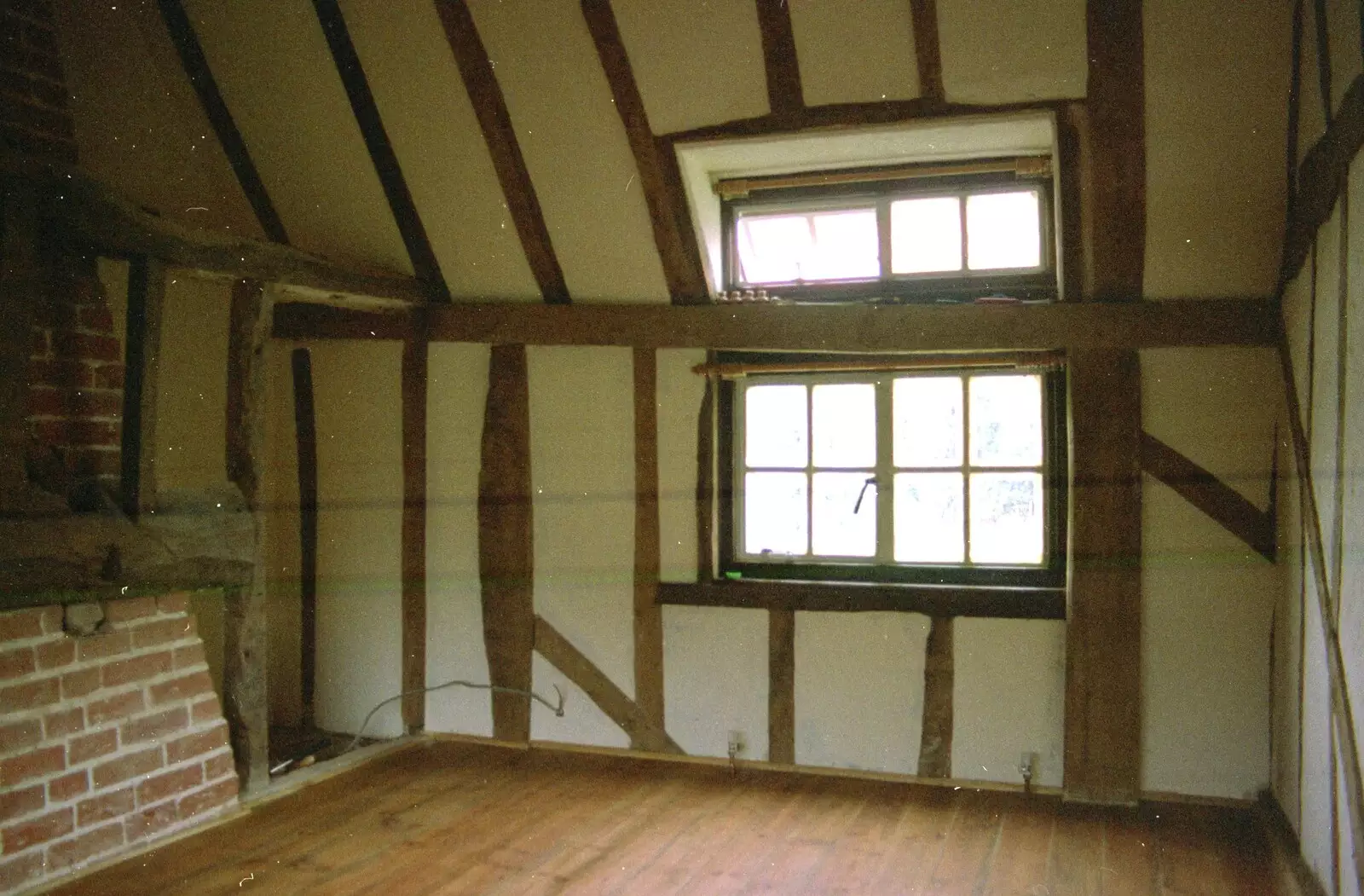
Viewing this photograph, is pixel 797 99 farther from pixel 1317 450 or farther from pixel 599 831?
pixel 599 831

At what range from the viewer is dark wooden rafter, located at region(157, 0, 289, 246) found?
4.09m

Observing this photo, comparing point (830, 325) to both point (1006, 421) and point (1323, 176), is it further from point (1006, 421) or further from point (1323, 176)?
point (1323, 176)

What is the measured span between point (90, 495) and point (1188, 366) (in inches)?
144

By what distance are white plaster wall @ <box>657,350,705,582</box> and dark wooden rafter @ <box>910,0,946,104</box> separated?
136cm

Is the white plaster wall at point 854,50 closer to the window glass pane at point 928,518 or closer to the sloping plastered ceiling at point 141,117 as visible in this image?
the window glass pane at point 928,518

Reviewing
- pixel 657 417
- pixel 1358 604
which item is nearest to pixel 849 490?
pixel 657 417

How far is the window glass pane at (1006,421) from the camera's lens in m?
4.04

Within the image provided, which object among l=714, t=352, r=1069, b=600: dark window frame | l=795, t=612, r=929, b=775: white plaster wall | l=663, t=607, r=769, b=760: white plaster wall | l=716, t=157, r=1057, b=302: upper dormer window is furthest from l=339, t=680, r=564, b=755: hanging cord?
l=716, t=157, r=1057, b=302: upper dormer window

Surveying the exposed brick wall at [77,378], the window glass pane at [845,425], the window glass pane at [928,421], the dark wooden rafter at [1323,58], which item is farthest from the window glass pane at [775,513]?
the exposed brick wall at [77,378]

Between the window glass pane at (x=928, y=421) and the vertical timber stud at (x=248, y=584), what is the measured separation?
239 centimetres

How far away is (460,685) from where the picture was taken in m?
4.72

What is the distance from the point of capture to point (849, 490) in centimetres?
427

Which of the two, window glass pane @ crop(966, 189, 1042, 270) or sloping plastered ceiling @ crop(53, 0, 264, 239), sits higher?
sloping plastered ceiling @ crop(53, 0, 264, 239)

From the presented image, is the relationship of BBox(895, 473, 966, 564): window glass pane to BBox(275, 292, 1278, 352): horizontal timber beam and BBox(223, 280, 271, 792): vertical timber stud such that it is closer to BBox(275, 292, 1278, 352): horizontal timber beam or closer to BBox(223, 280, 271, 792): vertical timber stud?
BBox(275, 292, 1278, 352): horizontal timber beam
